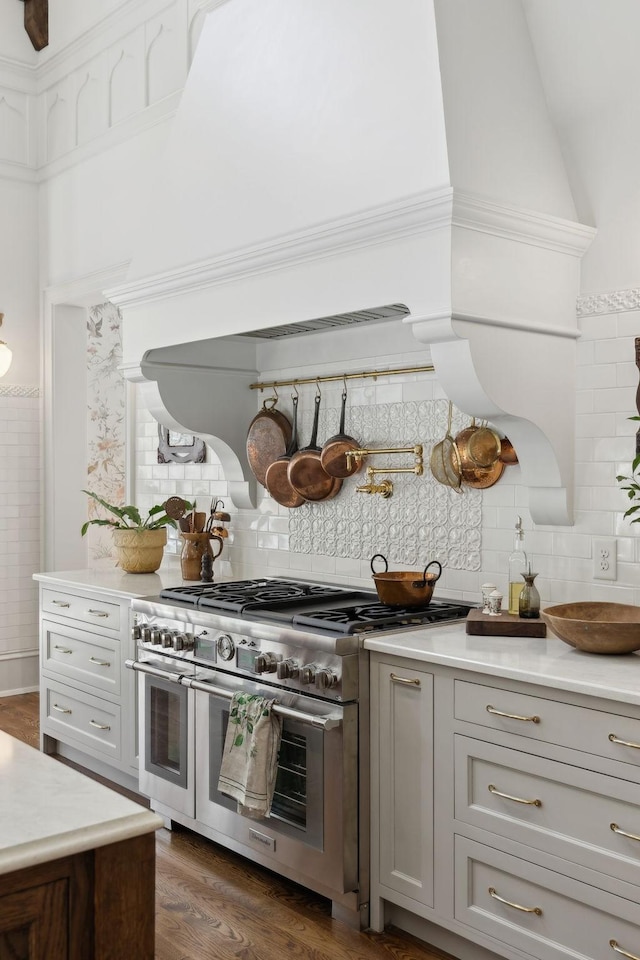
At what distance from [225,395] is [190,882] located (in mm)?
A: 2129

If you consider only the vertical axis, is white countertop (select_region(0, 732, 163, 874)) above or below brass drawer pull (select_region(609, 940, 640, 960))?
above

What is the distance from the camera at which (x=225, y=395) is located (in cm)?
434

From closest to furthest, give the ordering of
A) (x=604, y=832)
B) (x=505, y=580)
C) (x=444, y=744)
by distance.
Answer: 1. (x=604, y=832)
2. (x=444, y=744)
3. (x=505, y=580)

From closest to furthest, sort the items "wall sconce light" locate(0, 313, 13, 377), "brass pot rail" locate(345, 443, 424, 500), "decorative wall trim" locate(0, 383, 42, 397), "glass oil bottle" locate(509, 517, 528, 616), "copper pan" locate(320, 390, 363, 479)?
"glass oil bottle" locate(509, 517, 528, 616)
"brass pot rail" locate(345, 443, 424, 500)
"copper pan" locate(320, 390, 363, 479)
"wall sconce light" locate(0, 313, 13, 377)
"decorative wall trim" locate(0, 383, 42, 397)

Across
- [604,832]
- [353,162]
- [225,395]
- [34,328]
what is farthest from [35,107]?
[604,832]

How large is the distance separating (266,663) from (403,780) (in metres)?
0.61

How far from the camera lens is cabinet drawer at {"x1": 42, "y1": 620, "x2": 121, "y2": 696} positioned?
4.11 meters

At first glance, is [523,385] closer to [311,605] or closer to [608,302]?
[608,302]

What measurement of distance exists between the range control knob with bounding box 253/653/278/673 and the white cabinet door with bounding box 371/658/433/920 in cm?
38

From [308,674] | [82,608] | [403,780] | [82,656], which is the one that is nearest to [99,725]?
[82,656]

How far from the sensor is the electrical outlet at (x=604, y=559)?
2951 mm

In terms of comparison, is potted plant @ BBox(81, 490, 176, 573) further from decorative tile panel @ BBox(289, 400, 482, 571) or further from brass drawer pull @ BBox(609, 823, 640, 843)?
brass drawer pull @ BBox(609, 823, 640, 843)

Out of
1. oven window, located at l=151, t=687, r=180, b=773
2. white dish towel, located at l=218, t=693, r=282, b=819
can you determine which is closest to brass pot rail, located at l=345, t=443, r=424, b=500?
white dish towel, located at l=218, t=693, r=282, b=819

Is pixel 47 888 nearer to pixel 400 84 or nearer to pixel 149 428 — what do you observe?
pixel 400 84
